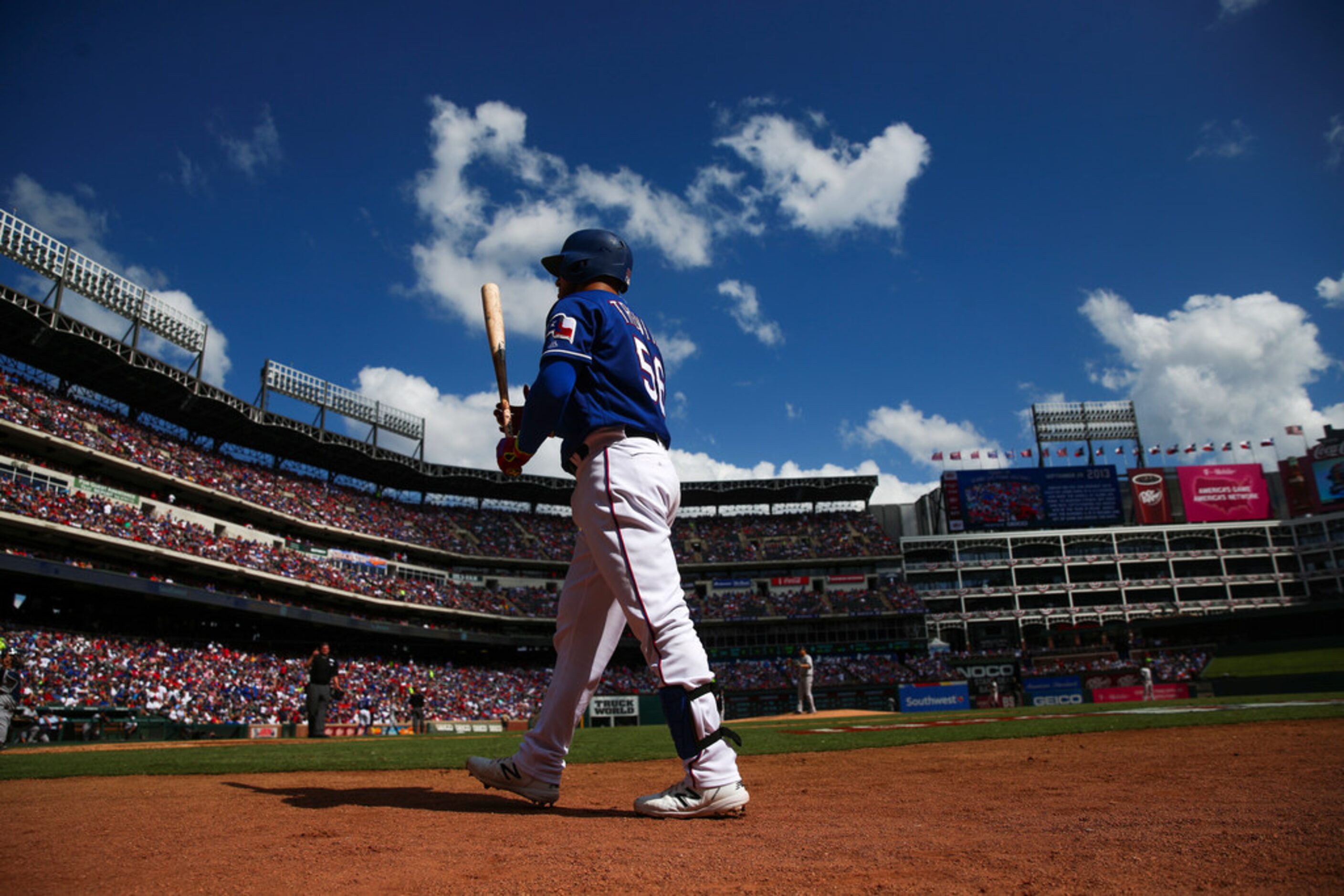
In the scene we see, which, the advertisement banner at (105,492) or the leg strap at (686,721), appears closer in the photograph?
the leg strap at (686,721)

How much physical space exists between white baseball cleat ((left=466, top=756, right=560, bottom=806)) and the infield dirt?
62 mm

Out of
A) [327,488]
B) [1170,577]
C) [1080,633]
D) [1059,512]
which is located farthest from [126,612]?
[1170,577]

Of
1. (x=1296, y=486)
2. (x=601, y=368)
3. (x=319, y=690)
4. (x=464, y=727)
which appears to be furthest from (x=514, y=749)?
(x=1296, y=486)

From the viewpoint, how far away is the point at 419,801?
3.37 metres

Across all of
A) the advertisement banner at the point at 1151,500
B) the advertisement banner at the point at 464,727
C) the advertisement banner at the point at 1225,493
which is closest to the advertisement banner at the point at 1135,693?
the advertisement banner at the point at 464,727

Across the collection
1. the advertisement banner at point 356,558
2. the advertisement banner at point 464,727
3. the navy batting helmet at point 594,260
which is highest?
the advertisement banner at point 356,558

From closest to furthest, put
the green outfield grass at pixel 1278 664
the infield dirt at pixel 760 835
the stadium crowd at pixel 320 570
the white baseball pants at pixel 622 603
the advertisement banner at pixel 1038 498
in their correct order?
the infield dirt at pixel 760 835 → the white baseball pants at pixel 622 603 → the stadium crowd at pixel 320 570 → the green outfield grass at pixel 1278 664 → the advertisement banner at pixel 1038 498

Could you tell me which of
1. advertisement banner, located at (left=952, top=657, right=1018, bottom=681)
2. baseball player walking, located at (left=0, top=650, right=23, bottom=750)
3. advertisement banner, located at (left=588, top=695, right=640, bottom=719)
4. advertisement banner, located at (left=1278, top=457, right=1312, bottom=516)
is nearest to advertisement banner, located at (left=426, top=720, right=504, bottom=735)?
advertisement banner, located at (left=588, top=695, right=640, bottom=719)

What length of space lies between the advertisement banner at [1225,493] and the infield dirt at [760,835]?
59942mm

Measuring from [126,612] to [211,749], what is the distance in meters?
23.0

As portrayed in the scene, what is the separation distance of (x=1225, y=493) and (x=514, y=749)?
61201 millimetres

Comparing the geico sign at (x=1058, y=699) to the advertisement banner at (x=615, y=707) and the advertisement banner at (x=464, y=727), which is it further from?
the advertisement banner at (x=464, y=727)

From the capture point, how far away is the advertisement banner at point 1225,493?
53.8m

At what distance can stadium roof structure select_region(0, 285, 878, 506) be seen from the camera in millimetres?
26891
